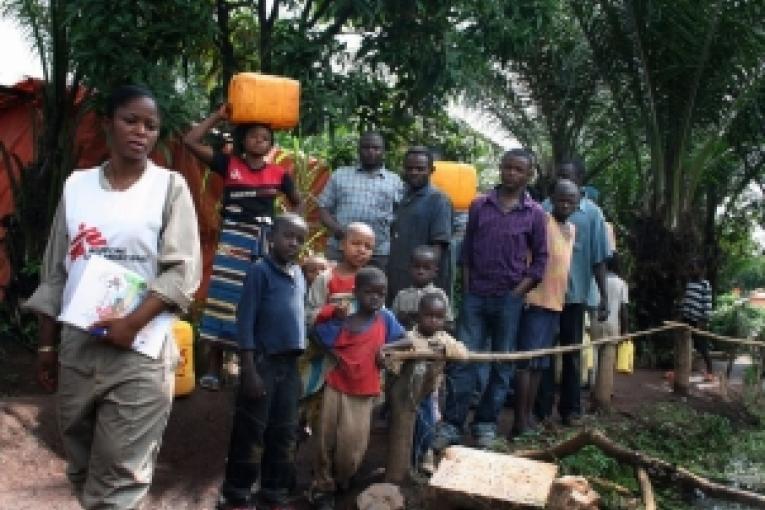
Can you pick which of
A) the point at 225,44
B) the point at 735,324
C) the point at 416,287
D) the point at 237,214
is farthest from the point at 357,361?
the point at 735,324

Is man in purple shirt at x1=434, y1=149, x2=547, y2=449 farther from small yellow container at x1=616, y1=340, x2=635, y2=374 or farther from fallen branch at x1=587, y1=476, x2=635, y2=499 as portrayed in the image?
small yellow container at x1=616, y1=340, x2=635, y2=374

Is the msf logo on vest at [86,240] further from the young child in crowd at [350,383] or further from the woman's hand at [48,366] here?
the young child in crowd at [350,383]

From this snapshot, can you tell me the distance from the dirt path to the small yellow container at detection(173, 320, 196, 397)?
3.7 inches

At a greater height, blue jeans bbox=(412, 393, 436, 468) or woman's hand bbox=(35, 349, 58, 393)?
woman's hand bbox=(35, 349, 58, 393)

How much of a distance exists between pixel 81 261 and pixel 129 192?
0.26m

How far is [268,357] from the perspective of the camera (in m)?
4.25

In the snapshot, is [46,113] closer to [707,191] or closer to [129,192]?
[129,192]

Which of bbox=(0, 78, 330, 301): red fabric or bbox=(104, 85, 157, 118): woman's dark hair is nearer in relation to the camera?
bbox=(104, 85, 157, 118): woman's dark hair

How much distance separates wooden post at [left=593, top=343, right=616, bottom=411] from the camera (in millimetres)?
7105

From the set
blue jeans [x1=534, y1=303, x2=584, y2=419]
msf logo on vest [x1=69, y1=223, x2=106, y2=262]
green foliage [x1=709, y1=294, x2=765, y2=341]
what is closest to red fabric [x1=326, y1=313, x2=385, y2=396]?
msf logo on vest [x1=69, y1=223, x2=106, y2=262]

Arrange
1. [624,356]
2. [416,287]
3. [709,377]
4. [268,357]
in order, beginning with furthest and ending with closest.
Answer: [709,377], [624,356], [416,287], [268,357]

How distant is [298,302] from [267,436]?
25.6 inches

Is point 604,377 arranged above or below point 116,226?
below

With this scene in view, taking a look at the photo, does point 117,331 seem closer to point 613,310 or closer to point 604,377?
point 604,377
